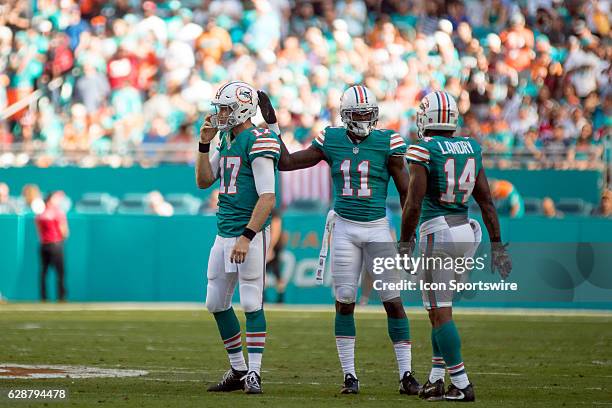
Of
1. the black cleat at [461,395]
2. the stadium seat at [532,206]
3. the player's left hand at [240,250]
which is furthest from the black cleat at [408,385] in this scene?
the stadium seat at [532,206]

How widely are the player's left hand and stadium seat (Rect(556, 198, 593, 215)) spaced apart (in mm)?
11233

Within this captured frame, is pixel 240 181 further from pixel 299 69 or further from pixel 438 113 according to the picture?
pixel 299 69

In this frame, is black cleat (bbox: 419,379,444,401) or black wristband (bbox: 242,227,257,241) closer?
black cleat (bbox: 419,379,444,401)

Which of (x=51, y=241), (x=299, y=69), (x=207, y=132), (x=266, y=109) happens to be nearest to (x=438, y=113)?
(x=266, y=109)

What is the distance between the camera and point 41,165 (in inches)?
776

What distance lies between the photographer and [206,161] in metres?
8.39

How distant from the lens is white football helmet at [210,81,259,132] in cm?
833

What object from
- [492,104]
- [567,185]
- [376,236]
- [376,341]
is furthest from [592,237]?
[376,236]

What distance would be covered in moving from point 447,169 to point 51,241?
1179cm

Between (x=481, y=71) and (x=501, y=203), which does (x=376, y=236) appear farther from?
(x=481, y=71)

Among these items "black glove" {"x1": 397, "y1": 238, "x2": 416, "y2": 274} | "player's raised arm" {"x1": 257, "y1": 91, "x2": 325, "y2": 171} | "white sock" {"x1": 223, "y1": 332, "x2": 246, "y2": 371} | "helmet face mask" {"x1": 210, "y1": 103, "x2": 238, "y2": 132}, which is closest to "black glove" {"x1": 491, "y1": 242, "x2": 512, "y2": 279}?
"black glove" {"x1": 397, "y1": 238, "x2": 416, "y2": 274}

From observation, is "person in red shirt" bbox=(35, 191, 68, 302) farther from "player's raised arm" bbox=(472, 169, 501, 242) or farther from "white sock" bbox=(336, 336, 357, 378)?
"player's raised arm" bbox=(472, 169, 501, 242)

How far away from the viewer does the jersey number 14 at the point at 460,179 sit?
7.84 meters

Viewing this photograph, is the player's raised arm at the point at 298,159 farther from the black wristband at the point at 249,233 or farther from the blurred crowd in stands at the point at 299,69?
the blurred crowd in stands at the point at 299,69
